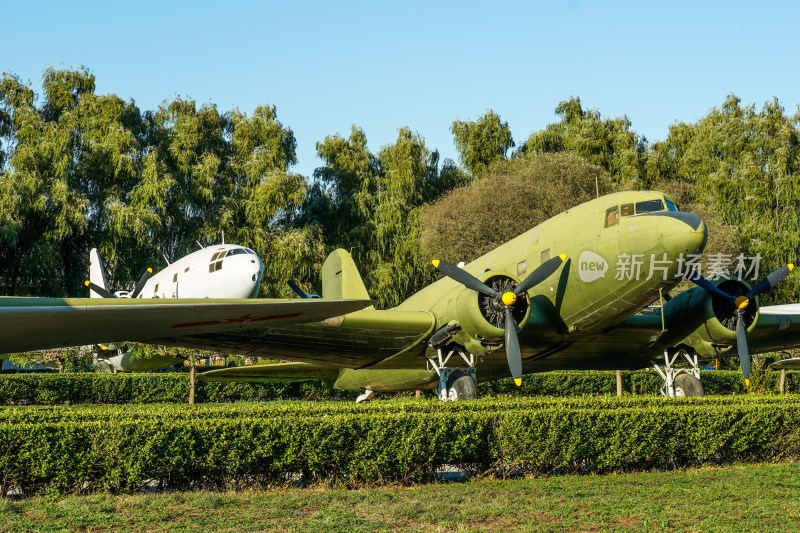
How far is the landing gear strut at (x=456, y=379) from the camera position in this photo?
18.2 m

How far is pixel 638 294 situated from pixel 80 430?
481 inches

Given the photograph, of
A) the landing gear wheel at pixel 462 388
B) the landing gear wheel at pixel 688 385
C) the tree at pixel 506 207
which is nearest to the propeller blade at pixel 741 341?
the landing gear wheel at pixel 688 385

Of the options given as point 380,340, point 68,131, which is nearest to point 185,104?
point 68,131

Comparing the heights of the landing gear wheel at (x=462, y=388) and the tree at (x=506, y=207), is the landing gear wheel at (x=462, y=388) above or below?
below

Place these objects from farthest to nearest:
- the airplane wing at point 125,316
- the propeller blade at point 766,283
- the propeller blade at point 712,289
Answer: the propeller blade at point 766,283, the propeller blade at point 712,289, the airplane wing at point 125,316

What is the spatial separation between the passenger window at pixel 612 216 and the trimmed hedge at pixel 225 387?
18648 millimetres

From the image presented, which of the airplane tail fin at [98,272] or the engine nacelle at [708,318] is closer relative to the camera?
the engine nacelle at [708,318]

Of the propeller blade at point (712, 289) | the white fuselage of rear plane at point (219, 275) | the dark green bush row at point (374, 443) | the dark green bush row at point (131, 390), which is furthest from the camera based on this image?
the dark green bush row at point (131, 390)

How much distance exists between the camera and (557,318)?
723 inches

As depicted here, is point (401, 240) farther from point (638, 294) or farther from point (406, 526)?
point (406, 526)

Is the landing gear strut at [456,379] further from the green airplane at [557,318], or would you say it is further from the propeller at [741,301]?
the propeller at [741,301]

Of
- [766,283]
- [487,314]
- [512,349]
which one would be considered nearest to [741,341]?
[766,283]

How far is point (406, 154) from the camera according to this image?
5144 centimetres

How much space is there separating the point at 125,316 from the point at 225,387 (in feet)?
105
